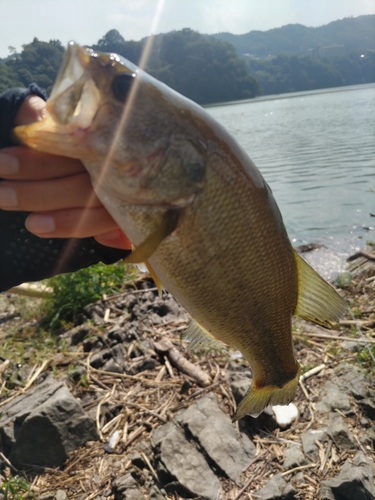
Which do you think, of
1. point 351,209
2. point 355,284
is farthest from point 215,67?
point 355,284

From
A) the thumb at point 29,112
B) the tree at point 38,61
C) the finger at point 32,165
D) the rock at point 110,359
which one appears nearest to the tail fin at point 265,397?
the finger at point 32,165

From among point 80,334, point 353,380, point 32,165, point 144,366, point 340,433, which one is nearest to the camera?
point 32,165

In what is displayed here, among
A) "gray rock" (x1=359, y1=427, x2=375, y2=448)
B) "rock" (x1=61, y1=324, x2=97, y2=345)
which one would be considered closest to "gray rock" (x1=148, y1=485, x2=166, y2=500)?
"gray rock" (x1=359, y1=427, x2=375, y2=448)

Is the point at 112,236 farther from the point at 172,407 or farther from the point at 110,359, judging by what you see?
the point at 110,359

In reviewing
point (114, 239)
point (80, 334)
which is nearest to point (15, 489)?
point (114, 239)

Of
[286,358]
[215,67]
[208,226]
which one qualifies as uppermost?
[215,67]

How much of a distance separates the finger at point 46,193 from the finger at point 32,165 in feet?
0.10

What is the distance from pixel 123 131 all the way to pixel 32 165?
0.44m

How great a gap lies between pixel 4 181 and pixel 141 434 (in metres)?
2.57

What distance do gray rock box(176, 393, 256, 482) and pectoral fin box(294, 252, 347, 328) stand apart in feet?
5.02

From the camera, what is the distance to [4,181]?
183 cm

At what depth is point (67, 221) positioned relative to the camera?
74.5 inches

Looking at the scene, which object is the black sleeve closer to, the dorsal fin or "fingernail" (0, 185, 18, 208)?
"fingernail" (0, 185, 18, 208)

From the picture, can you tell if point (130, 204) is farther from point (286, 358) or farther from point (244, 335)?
point (286, 358)
